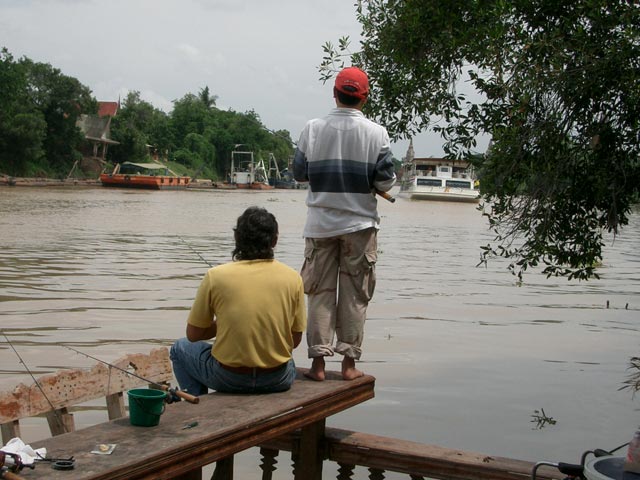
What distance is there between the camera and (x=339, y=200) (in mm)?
4668

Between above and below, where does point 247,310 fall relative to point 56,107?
below

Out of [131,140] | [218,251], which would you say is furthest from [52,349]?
[131,140]

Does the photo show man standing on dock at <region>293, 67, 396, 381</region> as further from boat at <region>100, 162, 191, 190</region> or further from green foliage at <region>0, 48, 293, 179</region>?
boat at <region>100, 162, 191, 190</region>

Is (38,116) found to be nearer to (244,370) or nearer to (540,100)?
(540,100)

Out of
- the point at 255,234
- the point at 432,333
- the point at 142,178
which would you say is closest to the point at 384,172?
the point at 255,234

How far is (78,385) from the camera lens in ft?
14.2

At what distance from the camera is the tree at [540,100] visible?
627 centimetres

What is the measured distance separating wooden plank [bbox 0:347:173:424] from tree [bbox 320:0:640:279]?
122 inches

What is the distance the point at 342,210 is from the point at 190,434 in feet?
5.13

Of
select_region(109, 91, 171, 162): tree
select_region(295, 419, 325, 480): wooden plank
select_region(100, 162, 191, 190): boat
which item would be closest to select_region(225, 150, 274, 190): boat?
select_region(109, 91, 171, 162): tree

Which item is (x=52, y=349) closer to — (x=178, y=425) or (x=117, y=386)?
(x=117, y=386)

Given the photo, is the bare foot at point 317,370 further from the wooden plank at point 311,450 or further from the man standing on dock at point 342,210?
the wooden plank at point 311,450

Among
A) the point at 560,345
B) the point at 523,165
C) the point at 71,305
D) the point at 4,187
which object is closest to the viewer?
the point at 523,165

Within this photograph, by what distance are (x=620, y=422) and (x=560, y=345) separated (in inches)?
130
